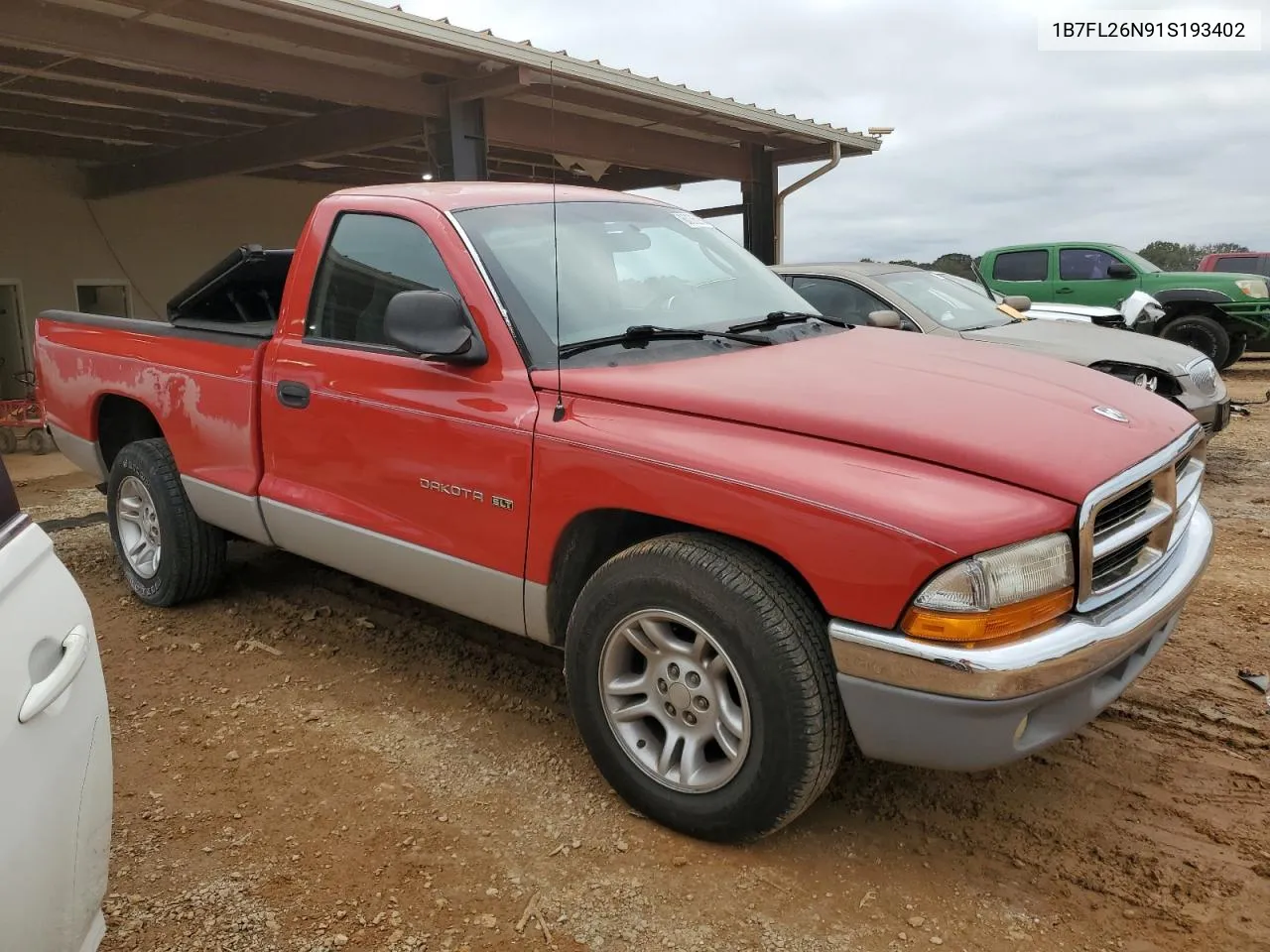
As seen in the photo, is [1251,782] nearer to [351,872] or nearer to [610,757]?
[610,757]

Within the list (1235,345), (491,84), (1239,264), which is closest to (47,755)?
(491,84)

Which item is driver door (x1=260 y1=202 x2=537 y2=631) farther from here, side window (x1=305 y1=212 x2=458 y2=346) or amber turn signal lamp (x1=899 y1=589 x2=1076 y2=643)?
amber turn signal lamp (x1=899 y1=589 x2=1076 y2=643)

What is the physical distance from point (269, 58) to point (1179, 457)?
718 cm

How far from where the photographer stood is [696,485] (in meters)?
2.42

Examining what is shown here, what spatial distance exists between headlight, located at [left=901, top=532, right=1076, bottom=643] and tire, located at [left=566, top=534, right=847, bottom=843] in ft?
0.98

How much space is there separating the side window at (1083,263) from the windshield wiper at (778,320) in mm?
11072

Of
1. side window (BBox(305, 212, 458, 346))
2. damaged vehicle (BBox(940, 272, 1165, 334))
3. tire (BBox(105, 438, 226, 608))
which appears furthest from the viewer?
damaged vehicle (BBox(940, 272, 1165, 334))

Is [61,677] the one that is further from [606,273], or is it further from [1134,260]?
[1134,260]

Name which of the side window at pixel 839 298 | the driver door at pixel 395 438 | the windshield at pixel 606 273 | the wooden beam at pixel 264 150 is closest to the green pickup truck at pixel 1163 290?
the side window at pixel 839 298

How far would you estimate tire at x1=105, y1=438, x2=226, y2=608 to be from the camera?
425 centimetres

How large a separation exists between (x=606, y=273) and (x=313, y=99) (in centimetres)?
679

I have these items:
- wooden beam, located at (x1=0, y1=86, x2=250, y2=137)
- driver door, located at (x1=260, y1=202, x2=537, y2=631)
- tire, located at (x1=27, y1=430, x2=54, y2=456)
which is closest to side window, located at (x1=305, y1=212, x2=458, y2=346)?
driver door, located at (x1=260, y1=202, x2=537, y2=631)

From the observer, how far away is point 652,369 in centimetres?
281

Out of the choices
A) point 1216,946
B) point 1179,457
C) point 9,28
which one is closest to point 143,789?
point 1216,946
